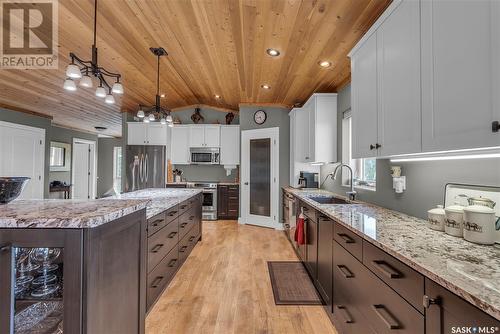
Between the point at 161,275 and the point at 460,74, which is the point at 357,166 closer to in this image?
the point at 460,74

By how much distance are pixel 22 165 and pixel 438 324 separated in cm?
737

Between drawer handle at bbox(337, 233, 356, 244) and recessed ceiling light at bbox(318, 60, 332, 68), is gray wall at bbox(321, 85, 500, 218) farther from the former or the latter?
recessed ceiling light at bbox(318, 60, 332, 68)

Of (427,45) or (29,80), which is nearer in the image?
(427,45)

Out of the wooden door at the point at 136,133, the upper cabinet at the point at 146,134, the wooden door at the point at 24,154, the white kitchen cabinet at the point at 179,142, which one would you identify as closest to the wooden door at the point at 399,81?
Answer: the white kitchen cabinet at the point at 179,142

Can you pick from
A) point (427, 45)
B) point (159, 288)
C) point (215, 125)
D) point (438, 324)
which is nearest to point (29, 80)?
point (215, 125)

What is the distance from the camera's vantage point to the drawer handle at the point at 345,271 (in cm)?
163

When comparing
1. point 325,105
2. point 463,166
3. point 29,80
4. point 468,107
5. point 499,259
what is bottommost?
point 499,259

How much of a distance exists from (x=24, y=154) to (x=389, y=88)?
709 centimetres

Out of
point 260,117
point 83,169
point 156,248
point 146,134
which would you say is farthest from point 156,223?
point 83,169

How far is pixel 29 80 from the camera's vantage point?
3.80 m

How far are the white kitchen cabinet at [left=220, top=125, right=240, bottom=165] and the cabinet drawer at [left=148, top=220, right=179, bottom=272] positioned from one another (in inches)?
138

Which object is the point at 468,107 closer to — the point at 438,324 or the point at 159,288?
the point at 438,324

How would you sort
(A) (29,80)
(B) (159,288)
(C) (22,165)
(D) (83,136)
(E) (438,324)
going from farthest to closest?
(D) (83,136) < (C) (22,165) < (A) (29,80) < (B) (159,288) < (E) (438,324)

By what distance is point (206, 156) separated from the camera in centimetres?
614
